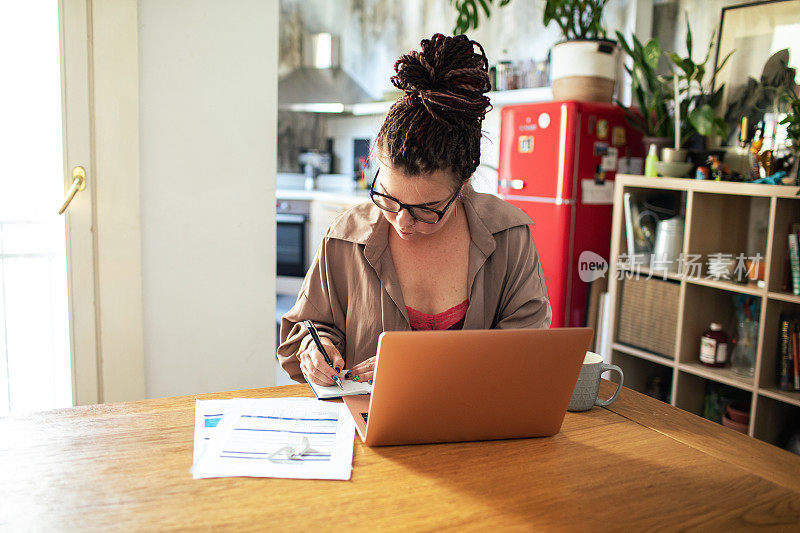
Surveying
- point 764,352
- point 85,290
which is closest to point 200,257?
point 85,290

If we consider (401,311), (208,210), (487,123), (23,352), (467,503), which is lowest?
(23,352)

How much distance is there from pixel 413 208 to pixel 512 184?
222cm

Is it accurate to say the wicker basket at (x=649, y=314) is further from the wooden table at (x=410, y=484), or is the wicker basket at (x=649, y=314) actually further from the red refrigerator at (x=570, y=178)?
the wooden table at (x=410, y=484)

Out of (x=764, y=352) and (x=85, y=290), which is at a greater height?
(x=85, y=290)

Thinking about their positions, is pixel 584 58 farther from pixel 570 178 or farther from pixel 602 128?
pixel 570 178

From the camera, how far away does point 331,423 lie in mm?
1175

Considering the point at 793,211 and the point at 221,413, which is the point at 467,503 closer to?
the point at 221,413

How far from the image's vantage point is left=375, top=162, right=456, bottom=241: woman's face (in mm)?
1341

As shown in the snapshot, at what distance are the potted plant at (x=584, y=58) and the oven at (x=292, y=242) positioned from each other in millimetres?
2787

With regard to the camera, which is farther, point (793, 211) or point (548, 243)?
point (548, 243)

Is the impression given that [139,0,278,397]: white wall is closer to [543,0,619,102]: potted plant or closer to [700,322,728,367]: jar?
[543,0,619,102]: potted plant

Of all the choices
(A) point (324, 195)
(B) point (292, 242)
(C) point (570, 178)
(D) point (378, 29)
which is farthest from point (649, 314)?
(D) point (378, 29)

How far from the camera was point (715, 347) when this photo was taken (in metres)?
2.76

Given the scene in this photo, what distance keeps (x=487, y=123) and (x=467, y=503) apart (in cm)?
387
